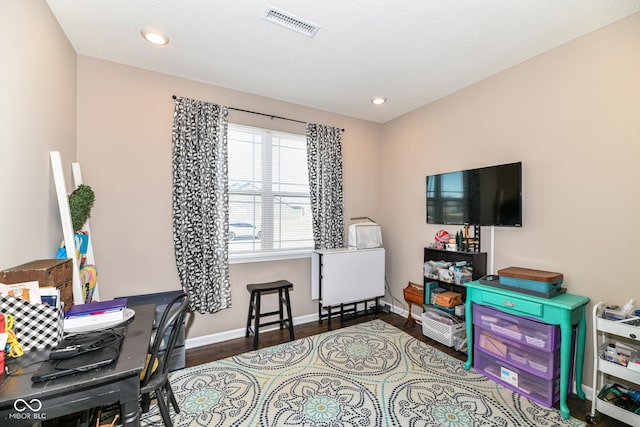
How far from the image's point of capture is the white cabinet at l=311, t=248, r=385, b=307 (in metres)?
3.21

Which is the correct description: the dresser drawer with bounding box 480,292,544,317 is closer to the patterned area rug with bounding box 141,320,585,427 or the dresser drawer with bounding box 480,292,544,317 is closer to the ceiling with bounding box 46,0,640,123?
the patterned area rug with bounding box 141,320,585,427

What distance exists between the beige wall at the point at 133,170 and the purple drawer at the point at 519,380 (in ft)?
7.80

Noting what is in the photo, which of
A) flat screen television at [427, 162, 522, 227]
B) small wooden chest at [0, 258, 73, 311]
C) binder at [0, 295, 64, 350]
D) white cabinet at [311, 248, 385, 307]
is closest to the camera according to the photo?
binder at [0, 295, 64, 350]

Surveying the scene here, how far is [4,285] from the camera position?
1246mm

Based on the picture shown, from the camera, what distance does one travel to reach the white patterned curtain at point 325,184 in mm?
3434

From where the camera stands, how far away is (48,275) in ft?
4.65

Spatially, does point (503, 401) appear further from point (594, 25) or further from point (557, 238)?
point (594, 25)

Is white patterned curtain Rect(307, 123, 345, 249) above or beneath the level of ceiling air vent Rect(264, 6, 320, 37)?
beneath

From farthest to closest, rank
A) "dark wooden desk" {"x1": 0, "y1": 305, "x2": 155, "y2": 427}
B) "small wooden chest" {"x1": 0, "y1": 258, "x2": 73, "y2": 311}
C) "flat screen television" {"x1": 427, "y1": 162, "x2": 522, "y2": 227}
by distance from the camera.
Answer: "flat screen television" {"x1": 427, "y1": 162, "x2": 522, "y2": 227} → "small wooden chest" {"x1": 0, "y1": 258, "x2": 73, "y2": 311} → "dark wooden desk" {"x1": 0, "y1": 305, "x2": 155, "y2": 427}

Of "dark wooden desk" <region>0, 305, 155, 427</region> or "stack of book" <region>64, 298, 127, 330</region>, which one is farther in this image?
"stack of book" <region>64, 298, 127, 330</region>

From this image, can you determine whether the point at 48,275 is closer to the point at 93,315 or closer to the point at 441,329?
the point at 93,315

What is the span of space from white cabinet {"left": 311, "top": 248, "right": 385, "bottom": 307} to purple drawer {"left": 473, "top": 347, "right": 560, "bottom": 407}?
1.36 meters

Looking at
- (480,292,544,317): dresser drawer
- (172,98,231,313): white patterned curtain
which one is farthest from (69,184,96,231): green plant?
(480,292,544,317): dresser drawer

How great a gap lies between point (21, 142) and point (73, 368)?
1.29 metres
